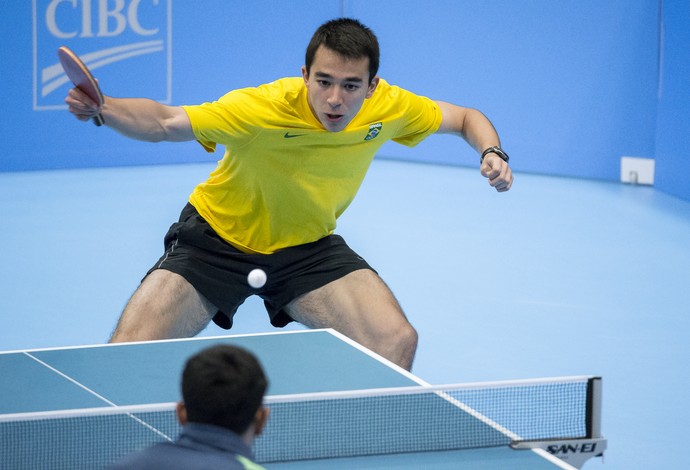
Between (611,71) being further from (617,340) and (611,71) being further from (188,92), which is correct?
(617,340)

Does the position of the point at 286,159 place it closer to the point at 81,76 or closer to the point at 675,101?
the point at 81,76

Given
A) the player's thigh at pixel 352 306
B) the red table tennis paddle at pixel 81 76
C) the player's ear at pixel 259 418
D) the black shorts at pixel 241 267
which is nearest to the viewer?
the player's ear at pixel 259 418

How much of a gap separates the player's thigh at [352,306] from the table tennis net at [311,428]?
1.12 m

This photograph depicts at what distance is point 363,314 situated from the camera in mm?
5570

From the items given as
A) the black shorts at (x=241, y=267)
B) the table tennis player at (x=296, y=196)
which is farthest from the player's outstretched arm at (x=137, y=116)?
the black shorts at (x=241, y=267)

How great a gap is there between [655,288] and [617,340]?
1.43m

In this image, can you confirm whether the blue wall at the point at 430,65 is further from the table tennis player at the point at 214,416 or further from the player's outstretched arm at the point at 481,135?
the table tennis player at the point at 214,416

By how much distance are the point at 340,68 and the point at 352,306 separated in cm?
107

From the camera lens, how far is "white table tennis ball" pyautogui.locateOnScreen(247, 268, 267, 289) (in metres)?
5.74

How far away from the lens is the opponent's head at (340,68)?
536 centimetres

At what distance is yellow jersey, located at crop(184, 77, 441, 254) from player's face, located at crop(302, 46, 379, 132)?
249 mm

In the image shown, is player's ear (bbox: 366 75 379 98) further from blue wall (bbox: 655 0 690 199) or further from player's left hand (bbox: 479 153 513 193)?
blue wall (bbox: 655 0 690 199)

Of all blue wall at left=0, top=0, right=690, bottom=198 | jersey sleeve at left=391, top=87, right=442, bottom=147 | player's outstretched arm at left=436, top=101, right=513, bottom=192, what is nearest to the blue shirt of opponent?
player's outstretched arm at left=436, top=101, right=513, bottom=192

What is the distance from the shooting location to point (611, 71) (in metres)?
13.0
